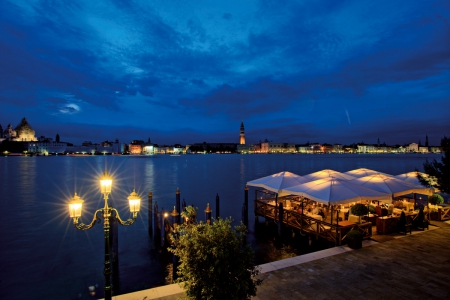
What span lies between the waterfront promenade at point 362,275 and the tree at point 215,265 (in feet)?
8.99

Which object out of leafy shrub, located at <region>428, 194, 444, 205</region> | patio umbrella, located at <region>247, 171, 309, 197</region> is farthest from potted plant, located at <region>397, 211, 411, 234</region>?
patio umbrella, located at <region>247, 171, 309, 197</region>

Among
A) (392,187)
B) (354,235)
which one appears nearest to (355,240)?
(354,235)

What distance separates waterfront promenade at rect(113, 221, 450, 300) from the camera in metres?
7.44

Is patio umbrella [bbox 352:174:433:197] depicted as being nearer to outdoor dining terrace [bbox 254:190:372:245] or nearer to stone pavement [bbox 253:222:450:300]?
outdoor dining terrace [bbox 254:190:372:245]

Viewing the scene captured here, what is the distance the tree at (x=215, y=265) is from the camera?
198 inches

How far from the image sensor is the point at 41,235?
19219mm

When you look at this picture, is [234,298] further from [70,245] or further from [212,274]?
[70,245]

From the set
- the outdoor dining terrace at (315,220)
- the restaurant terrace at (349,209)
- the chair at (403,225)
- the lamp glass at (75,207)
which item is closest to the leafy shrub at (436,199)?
the restaurant terrace at (349,209)

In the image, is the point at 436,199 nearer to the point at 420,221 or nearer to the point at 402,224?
the point at 420,221

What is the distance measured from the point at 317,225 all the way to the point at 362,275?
4855 millimetres

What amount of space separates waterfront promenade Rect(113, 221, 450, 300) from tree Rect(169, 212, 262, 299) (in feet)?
8.99

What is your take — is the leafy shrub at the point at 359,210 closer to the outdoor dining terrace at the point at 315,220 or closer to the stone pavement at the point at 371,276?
the outdoor dining terrace at the point at 315,220

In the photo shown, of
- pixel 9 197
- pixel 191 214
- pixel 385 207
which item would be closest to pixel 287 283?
pixel 191 214

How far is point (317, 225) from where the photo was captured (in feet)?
43.8
